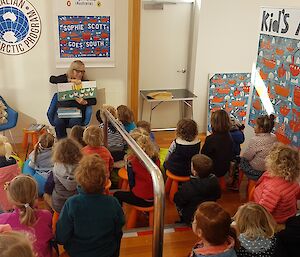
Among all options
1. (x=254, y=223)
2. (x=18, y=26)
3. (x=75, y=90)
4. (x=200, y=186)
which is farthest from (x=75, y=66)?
(x=254, y=223)

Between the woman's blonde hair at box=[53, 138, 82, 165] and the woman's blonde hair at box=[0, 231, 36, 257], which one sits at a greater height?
the woman's blonde hair at box=[0, 231, 36, 257]

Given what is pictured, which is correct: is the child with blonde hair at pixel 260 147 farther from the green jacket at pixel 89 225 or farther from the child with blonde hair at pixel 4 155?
the child with blonde hair at pixel 4 155

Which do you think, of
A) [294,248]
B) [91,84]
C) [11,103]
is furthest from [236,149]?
[11,103]

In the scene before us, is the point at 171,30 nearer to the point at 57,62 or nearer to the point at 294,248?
the point at 57,62

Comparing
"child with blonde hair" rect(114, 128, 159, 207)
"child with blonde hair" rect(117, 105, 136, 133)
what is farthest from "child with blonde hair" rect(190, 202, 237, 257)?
"child with blonde hair" rect(117, 105, 136, 133)

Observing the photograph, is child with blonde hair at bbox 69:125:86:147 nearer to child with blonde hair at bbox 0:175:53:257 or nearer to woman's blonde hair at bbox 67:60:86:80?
child with blonde hair at bbox 0:175:53:257

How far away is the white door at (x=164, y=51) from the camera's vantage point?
5809 mm

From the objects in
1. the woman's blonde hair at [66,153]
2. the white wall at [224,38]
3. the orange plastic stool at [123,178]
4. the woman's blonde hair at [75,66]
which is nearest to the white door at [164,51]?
the white wall at [224,38]

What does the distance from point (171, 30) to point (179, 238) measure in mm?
3713

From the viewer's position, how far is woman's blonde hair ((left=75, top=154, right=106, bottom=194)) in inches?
87.8

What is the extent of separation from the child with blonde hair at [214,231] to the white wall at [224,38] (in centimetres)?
424

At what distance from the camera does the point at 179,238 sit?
10.2 feet

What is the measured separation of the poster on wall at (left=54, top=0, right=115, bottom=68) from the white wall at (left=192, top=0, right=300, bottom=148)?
141 centimetres

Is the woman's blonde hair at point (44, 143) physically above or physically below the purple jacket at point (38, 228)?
above
